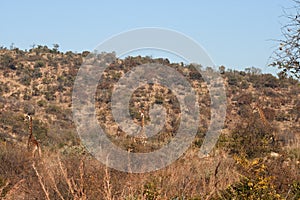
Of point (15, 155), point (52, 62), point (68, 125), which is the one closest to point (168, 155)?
point (15, 155)

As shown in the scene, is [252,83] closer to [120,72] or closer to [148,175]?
[120,72]

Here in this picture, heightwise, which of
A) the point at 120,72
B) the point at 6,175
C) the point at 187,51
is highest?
the point at 120,72

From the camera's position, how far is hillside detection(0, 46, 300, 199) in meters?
7.93

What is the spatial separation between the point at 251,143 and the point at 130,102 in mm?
17201

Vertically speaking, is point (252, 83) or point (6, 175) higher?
point (252, 83)

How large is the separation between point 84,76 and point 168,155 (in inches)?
949

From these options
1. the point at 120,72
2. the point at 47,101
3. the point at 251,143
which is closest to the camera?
the point at 251,143

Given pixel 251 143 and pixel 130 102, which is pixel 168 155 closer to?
pixel 251 143

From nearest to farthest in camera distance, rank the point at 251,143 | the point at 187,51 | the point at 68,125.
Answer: the point at 187,51, the point at 251,143, the point at 68,125

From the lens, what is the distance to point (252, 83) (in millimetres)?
41438

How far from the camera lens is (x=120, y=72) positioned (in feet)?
133

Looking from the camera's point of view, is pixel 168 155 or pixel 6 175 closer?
pixel 6 175

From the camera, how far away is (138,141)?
1318 centimetres

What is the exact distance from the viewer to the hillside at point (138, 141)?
7.93m
